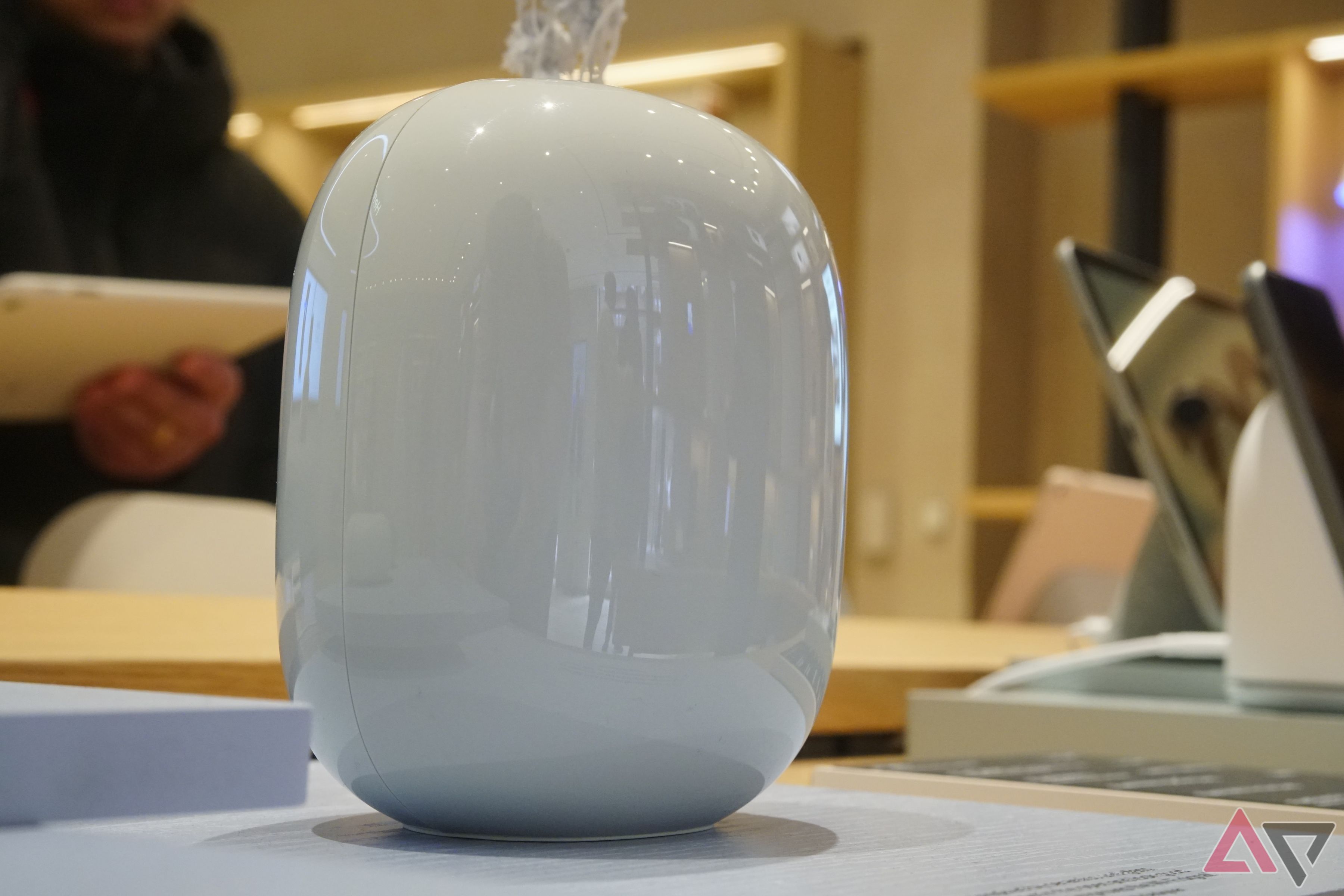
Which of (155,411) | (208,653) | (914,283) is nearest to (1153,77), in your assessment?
(914,283)

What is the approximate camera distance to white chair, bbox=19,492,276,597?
1536 millimetres

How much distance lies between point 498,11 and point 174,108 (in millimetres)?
2688

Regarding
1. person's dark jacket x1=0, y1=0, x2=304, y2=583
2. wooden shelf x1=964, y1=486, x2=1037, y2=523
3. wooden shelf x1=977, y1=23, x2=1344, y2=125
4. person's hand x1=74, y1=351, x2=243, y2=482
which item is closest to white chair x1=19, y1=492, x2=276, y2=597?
person's hand x1=74, y1=351, x2=243, y2=482

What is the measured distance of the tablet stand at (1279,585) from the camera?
0.87 m

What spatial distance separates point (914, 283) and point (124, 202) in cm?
233

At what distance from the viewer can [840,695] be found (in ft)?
3.09

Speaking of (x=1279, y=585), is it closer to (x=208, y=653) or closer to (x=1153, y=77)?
(x=208, y=653)

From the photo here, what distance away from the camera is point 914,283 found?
396 centimetres

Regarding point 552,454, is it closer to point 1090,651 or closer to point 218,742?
point 218,742

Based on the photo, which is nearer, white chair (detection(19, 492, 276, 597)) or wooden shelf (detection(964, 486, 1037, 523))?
white chair (detection(19, 492, 276, 597))

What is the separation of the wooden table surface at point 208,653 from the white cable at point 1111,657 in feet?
0.20

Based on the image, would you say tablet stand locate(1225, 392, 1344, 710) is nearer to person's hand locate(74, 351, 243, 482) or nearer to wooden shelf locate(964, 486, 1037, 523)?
person's hand locate(74, 351, 243, 482)

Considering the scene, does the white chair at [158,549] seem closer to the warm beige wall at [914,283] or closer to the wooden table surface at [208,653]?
the wooden table surface at [208,653]

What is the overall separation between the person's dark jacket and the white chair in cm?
25
